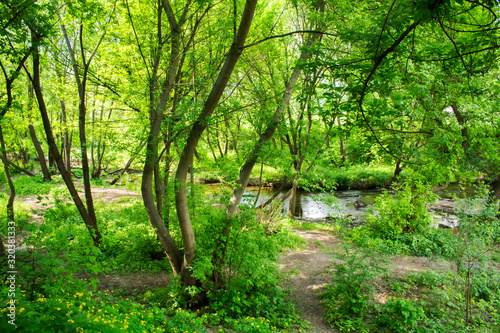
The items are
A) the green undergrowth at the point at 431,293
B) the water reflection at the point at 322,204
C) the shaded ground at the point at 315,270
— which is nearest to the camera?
the green undergrowth at the point at 431,293

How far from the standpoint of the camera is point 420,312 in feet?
13.3

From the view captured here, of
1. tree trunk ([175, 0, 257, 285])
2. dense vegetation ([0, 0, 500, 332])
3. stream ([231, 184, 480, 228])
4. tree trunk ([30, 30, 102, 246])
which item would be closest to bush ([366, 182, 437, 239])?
dense vegetation ([0, 0, 500, 332])

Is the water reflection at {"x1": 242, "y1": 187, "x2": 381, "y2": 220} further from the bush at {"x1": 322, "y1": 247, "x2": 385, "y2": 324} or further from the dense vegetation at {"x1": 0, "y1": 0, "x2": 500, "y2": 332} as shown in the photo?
the bush at {"x1": 322, "y1": 247, "x2": 385, "y2": 324}

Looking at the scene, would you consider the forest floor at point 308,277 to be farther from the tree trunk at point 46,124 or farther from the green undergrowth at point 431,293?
the tree trunk at point 46,124

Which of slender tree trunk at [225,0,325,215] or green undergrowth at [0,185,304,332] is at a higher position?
slender tree trunk at [225,0,325,215]

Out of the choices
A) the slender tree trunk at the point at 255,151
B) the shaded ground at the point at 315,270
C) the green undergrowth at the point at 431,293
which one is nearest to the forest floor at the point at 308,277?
the shaded ground at the point at 315,270

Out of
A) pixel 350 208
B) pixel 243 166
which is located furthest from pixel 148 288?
pixel 350 208

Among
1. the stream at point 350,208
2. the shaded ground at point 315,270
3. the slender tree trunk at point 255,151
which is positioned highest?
the slender tree trunk at point 255,151

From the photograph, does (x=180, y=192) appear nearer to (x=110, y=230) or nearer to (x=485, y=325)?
(x=110, y=230)

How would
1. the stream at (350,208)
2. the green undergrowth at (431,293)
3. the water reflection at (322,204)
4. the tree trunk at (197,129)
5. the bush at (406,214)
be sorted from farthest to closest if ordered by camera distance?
1. the water reflection at (322,204)
2. the stream at (350,208)
3. the bush at (406,214)
4. the green undergrowth at (431,293)
5. the tree trunk at (197,129)

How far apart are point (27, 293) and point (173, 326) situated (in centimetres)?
168

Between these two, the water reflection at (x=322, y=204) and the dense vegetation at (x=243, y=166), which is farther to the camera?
the water reflection at (x=322, y=204)

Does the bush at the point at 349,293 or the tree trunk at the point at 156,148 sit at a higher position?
the tree trunk at the point at 156,148

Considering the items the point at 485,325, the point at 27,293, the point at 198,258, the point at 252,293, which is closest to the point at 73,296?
the point at 27,293
